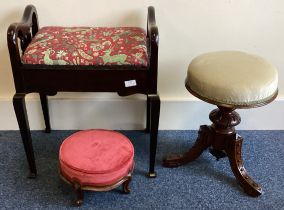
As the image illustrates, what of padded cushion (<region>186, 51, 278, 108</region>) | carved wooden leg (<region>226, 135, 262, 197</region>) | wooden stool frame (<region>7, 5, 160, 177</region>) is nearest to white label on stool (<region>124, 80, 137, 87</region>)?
wooden stool frame (<region>7, 5, 160, 177</region>)

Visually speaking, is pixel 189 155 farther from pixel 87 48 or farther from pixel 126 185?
pixel 87 48

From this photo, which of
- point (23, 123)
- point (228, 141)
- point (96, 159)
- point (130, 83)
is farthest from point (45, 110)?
point (228, 141)

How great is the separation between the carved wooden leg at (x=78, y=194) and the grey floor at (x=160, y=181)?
0.03 m

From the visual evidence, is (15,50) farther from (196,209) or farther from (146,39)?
(196,209)

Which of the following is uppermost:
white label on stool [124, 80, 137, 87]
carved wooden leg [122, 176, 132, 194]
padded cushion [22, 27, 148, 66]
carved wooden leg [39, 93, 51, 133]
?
padded cushion [22, 27, 148, 66]

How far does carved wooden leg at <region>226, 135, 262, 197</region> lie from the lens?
55.5 inches

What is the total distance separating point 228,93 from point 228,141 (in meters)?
0.31

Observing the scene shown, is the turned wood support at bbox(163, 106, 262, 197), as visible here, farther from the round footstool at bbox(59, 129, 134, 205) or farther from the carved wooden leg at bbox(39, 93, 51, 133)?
the carved wooden leg at bbox(39, 93, 51, 133)

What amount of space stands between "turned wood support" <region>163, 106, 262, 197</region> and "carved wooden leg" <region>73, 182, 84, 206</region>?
527 millimetres

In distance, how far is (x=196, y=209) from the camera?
135 cm

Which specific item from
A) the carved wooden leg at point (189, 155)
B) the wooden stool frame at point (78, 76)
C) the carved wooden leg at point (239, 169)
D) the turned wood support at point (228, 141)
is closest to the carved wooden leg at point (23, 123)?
the wooden stool frame at point (78, 76)

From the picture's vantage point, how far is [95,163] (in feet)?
4.25

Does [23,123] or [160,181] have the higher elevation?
[23,123]

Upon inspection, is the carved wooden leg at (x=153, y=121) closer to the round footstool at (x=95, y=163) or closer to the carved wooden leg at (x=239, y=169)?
the round footstool at (x=95, y=163)
